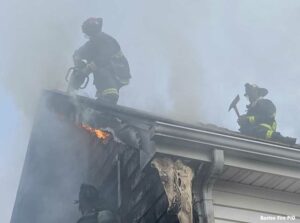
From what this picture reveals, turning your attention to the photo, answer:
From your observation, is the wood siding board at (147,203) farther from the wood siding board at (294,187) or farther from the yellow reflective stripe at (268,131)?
the yellow reflective stripe at (268,131)

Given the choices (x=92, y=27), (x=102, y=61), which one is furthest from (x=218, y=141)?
(x=92, y=27)

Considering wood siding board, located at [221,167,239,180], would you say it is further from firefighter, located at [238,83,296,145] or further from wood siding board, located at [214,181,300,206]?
firefighter, located at [238,83,296,145]

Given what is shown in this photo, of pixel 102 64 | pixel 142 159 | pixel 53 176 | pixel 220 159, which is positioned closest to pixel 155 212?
pixel 142 159

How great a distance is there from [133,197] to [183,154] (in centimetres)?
118

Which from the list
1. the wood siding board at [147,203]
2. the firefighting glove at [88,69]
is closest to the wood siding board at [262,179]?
the wood siding board at [147,203]

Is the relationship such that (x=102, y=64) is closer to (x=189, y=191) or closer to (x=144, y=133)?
(x=144, y=133)

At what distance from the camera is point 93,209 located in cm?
563

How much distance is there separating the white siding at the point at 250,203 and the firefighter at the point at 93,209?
122 centimetres

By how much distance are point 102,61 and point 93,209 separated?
3165 mm

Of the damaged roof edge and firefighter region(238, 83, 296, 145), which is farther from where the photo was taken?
firefighter region(238, 83, 296, 145)

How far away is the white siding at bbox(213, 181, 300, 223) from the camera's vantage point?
16.4ft

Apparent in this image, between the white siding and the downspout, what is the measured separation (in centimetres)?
14

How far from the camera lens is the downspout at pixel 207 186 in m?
4.79

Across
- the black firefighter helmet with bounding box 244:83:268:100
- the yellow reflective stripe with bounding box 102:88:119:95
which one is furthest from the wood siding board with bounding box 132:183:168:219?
the black firefighter helmet with bounding box 244:83:268:100
